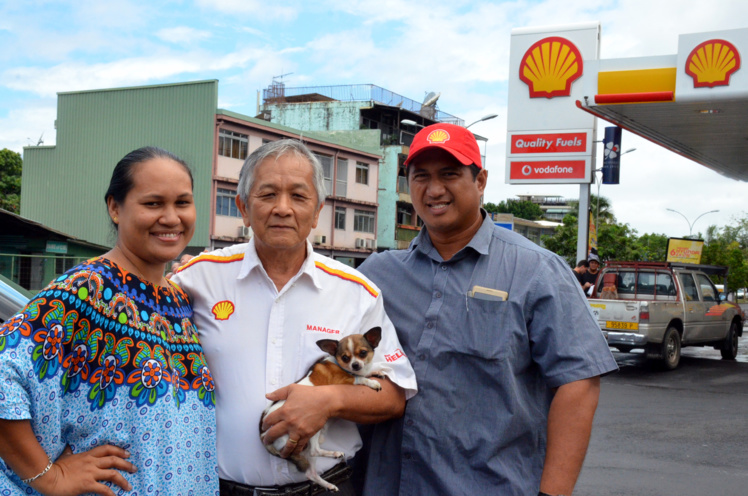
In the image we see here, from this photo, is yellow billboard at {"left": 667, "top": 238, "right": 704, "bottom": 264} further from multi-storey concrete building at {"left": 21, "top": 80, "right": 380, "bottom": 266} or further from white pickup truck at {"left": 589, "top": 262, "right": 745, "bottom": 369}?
multi-storey concrete building at {"left": 21, "top": 80, "right": 380, "bottom": 266}

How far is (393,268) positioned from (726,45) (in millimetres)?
12451

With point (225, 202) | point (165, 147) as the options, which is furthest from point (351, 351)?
point (165, 147)

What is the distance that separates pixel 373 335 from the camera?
8.19 ft

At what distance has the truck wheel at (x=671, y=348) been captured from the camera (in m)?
13.5

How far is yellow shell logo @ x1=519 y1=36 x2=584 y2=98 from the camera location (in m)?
18.8

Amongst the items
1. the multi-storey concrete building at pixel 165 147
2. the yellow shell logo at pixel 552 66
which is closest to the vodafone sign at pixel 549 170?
the yellow shell logo at pixel 552 66

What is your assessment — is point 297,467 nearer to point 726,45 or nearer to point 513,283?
point 513,283

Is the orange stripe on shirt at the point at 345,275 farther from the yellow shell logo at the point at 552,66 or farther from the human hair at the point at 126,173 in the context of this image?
the yellow shell logo at the point at 552,66

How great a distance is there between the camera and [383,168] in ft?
154

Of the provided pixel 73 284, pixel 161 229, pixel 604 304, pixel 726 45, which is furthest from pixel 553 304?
pixel 726 45

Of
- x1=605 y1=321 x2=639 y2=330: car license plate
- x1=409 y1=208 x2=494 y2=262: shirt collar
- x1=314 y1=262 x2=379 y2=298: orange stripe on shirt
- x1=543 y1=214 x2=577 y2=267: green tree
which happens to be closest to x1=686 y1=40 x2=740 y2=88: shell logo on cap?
x1=605 y1=321 x2=639 y2=330: car license plate

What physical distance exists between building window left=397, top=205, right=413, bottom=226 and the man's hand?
148 feet

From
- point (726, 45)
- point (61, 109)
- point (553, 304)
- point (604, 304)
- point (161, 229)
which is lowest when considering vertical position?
point (604, 304)

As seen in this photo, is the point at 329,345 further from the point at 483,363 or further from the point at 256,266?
the point at 483,363
